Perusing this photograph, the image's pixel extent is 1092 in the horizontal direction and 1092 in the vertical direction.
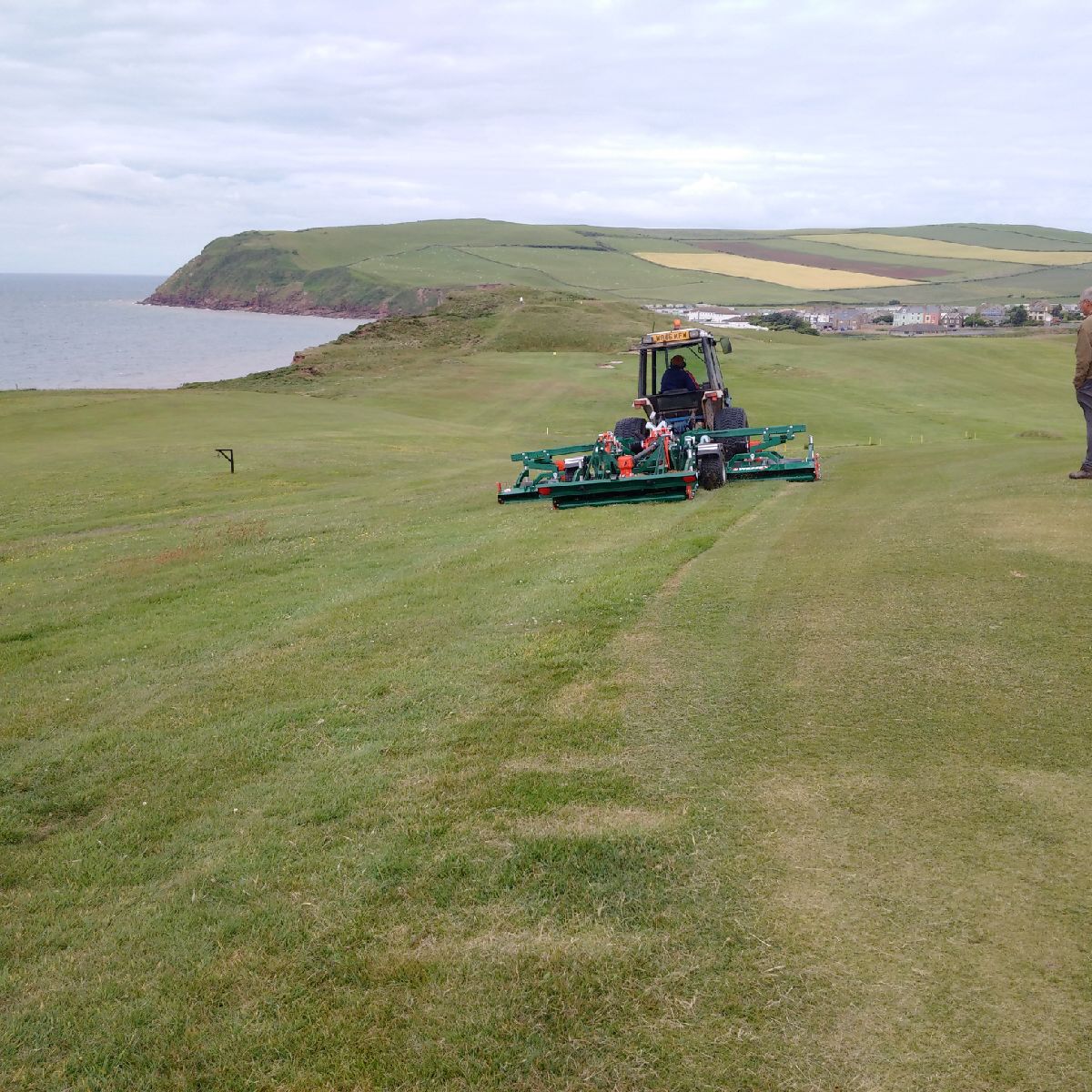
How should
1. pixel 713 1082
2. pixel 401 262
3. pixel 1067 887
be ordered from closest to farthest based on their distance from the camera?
pixel 713 1082 → pixel 1067 887 → pixel 401 262

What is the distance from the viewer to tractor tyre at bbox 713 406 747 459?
19.4m

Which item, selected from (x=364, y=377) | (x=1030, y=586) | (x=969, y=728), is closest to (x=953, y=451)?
(x=1030, y=586)

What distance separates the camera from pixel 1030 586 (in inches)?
346

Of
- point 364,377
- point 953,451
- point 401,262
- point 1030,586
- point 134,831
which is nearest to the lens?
point 134,831

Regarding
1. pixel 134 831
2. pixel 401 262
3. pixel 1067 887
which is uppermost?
pixel 401 262

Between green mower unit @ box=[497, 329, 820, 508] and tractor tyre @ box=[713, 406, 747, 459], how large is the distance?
0.02 meters

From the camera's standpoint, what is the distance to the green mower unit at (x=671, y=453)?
16641mm

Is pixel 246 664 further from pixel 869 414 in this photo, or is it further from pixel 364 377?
pixel 364 377

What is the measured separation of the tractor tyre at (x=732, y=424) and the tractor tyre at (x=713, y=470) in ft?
5.23

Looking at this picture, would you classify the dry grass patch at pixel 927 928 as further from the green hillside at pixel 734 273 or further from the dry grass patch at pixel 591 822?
the green hillside at pixel 734 273

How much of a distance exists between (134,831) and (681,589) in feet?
18.1

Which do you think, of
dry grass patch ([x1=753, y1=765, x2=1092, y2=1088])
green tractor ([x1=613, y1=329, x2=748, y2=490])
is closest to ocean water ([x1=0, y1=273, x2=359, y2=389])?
green tractor ([x1=613, y1=329, x2=748, y2=490])

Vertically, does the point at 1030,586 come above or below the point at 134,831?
above

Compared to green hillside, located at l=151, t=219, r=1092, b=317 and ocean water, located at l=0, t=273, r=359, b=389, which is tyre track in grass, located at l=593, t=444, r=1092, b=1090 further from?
green hillside, located at l=151, t=219, r=1092, b=317
